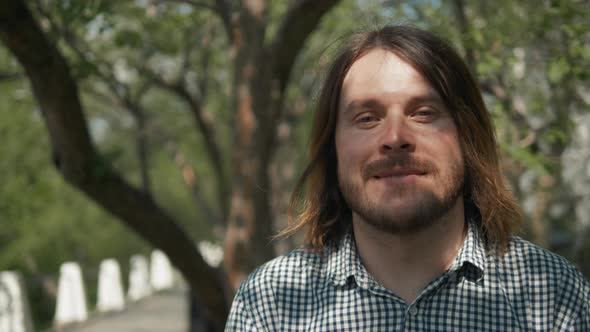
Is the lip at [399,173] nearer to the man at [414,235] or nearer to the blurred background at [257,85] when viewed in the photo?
the man at [414,235]

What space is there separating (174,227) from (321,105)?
428 centimetres

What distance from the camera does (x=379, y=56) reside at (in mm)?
2377

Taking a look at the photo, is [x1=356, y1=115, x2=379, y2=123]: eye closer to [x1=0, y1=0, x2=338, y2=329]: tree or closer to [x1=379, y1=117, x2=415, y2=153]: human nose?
[x1=379, y1=117, x2=415, y2=153]: human nose

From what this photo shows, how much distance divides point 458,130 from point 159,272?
65.9ft

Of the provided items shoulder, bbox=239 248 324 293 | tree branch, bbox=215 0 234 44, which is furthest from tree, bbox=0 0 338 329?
shoulder, bbox=239 248 324 293

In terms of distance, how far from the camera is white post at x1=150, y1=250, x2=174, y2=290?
21555 millimetres

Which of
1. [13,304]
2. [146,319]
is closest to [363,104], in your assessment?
[13,304]

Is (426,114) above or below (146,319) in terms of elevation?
above

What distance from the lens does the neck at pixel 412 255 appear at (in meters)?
2.28

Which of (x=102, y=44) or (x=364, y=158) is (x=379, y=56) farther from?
(x=102, y=44)

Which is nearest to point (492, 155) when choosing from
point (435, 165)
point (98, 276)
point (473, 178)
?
point (473, 178)

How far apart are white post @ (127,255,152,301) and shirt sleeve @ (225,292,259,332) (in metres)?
17.2

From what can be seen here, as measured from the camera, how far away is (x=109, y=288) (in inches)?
652

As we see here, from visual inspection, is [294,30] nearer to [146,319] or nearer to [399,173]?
[399,173]
